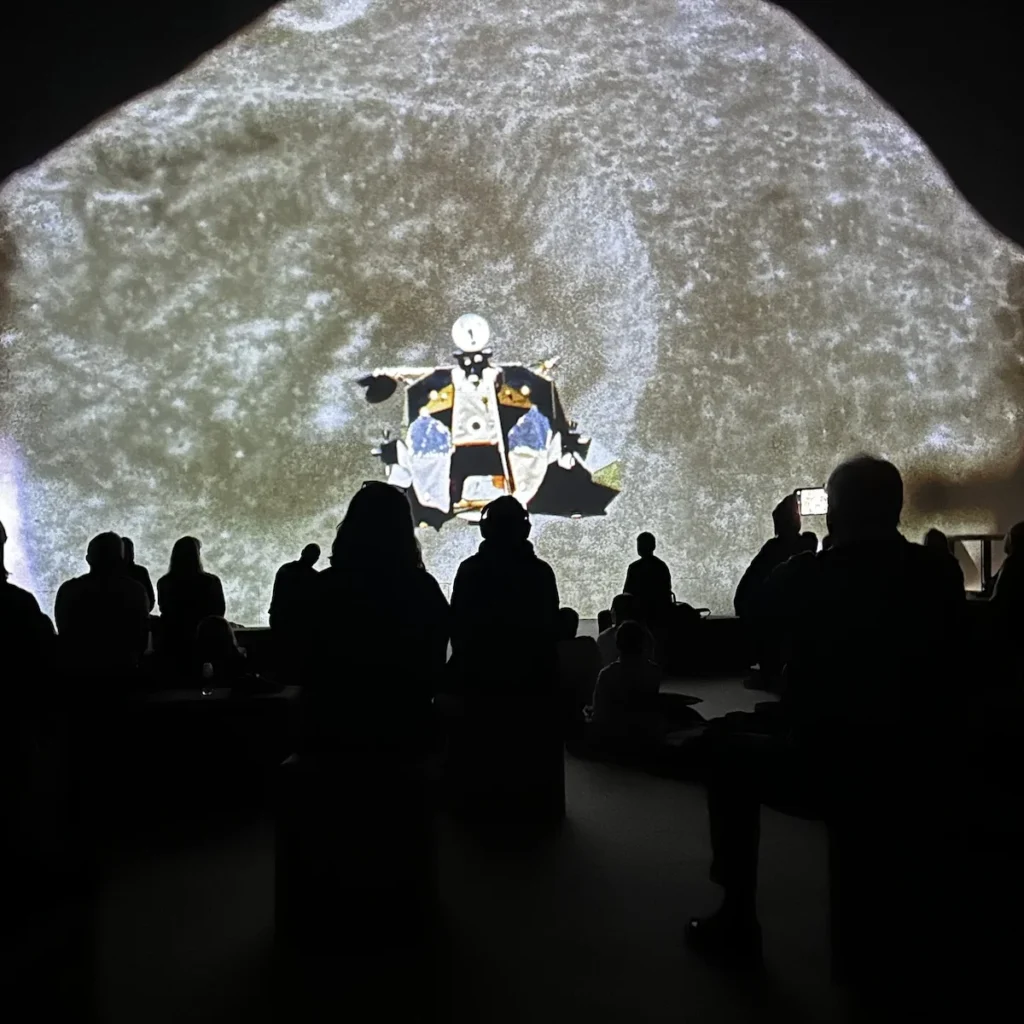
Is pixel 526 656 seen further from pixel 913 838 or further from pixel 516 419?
pixel 516 419

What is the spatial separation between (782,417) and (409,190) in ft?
11.6

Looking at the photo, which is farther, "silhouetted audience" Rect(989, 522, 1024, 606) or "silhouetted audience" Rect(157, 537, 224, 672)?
"silhouetted audience" Rect(157, 537, 224, 672)

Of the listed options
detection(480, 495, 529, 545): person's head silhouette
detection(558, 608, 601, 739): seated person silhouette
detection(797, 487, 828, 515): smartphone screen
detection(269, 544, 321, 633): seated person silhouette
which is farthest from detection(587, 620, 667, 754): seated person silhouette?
detection(797, 487, 828, 515): smartphone screen

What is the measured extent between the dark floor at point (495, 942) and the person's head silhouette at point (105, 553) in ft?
3.14

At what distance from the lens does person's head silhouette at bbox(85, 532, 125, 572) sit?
3.38 meters

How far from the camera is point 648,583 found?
5707 millimetres

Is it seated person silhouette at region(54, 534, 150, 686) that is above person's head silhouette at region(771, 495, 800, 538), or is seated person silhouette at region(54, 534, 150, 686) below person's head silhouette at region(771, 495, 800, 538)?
below

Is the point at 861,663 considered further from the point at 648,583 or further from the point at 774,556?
the point at 648,583

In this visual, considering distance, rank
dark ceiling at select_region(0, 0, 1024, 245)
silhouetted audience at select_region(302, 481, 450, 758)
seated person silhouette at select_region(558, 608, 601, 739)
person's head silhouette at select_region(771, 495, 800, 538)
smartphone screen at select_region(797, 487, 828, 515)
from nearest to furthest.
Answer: silhouetted audience at select_region(302, 481, 450, 758), seated person silhouette at select_region(558, 608, 601, 739), person's head silhouette at select_region(771, 495, 800, 538), dark ceiling at select_region(0, 0, 1024, 245), smartphone screen at select_region(797, 487, 828, 515)

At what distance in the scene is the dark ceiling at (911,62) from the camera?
756cm

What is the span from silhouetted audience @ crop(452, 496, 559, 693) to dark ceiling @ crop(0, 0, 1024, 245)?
239 inches

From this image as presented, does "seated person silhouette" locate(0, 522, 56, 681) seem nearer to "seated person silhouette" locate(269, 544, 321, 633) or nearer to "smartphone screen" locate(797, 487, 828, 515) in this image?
"seated person silhouette" locate(269, 544, 321, 633)

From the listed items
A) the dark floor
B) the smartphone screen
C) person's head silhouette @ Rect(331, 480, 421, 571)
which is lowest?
the dark floor

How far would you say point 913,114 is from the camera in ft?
28.1
